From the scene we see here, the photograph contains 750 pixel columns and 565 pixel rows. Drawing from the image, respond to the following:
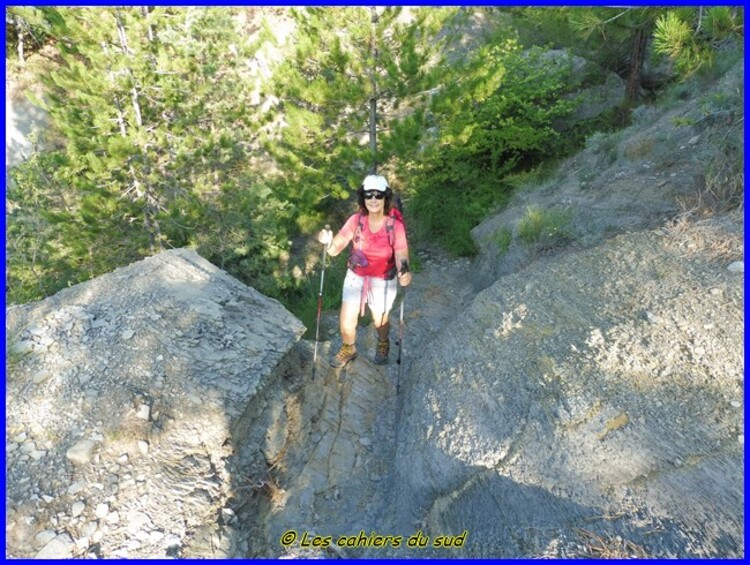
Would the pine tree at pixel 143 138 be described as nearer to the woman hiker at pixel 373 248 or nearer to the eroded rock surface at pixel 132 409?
the eroded rock surface at pixel 132 409

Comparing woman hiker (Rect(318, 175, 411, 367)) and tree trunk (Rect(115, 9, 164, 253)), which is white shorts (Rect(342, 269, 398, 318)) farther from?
tree trunk (Rect(115, 9, 164, 253))

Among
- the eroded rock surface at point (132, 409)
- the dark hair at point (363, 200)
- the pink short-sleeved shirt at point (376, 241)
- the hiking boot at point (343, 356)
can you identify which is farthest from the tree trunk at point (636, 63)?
the eroded rock surface at point (132, 409)

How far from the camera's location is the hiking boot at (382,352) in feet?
20.9

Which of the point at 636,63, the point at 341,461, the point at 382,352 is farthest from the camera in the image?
the point at 636,63

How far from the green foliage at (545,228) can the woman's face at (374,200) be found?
3.24 metres

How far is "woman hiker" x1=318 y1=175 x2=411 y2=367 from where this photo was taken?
5.33 m

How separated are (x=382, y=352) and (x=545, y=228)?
335cm

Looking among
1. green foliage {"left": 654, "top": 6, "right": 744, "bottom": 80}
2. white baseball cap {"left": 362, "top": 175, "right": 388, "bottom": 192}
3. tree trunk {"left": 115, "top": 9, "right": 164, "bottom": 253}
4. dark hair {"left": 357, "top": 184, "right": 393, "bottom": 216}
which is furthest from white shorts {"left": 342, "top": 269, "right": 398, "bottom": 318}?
tree trunk {"left": 115, "top": 9, "right": 164, "bottom": 253}

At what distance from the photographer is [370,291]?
5812mm

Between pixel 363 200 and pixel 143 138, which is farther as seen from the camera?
pixel 143 138

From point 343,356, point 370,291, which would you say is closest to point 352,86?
point 370,291

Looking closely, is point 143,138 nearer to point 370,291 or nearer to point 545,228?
point 370,291

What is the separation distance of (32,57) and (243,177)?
57.0 ft

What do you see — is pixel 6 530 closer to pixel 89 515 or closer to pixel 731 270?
pixel 89 515
